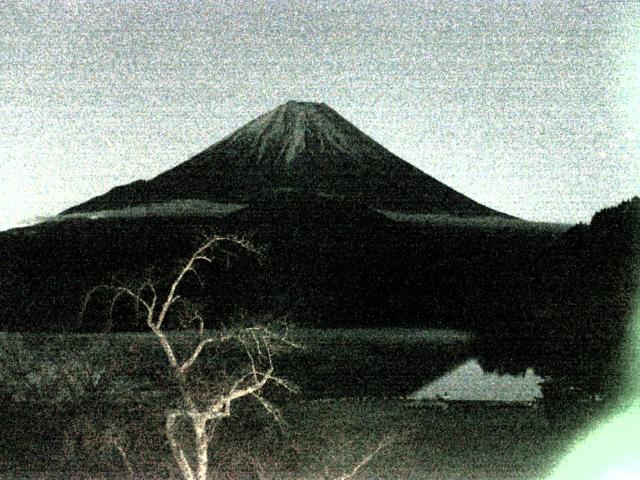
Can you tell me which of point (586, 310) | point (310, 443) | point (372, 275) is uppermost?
point (586, 310)

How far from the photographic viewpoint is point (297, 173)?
10162cm

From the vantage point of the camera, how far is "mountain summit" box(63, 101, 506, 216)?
93062 mm

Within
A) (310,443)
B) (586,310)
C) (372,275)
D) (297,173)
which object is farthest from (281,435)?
(297,173)

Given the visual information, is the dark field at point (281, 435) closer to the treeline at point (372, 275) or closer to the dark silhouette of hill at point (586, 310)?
the dark silhouette of hill at point (586, 310)

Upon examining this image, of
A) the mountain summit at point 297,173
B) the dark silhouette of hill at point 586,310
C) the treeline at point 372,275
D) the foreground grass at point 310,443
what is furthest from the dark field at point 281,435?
the mountain summit at point 297,173

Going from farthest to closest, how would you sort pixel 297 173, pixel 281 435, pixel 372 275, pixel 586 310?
pixel 297 173 < pixel 372 275 < pixel 586 310 < pixel 281 435

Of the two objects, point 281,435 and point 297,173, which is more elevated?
point 281,435

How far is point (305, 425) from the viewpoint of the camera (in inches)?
784

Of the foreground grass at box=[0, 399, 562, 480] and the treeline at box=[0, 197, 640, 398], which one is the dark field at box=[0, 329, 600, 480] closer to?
the foreground grass at box=[0, 399, 562, 480]

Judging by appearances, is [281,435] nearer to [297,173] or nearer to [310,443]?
[310,443]

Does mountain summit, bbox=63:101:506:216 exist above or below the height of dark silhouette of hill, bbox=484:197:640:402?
below

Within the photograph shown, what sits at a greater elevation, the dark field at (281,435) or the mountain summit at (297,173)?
the dark field at (281,435)

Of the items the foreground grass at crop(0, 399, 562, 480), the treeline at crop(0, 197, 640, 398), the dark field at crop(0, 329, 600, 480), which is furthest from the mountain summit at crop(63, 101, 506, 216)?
the foreground grass at crop(0, 399, 562, 480)

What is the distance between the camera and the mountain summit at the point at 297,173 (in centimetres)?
9306
